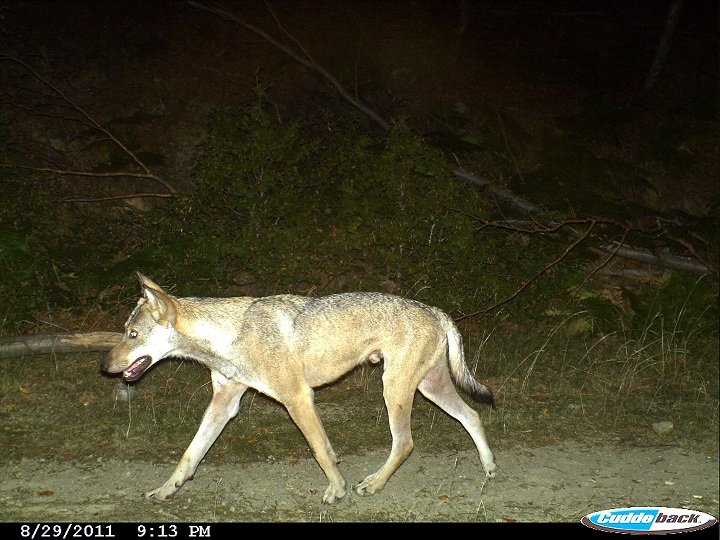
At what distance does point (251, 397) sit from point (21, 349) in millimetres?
2734

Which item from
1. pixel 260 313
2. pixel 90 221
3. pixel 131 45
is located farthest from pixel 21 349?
pixel 131 45

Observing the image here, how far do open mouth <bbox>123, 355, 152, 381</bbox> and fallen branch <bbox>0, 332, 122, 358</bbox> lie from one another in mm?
2395

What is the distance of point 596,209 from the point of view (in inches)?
373

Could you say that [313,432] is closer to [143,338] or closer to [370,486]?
[370,486]

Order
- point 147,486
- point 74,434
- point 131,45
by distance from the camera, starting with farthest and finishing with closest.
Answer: point 131,45
point 74,434
point 147,486

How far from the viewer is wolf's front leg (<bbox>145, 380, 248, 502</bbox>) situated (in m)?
5.68

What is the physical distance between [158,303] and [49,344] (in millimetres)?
3204

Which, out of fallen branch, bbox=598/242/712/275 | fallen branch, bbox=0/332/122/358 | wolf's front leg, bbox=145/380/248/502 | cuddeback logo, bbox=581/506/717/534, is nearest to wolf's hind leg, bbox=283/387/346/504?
wolf's front leg, bbox=145/380/248/502

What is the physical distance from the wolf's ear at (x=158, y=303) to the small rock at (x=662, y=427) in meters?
5.00

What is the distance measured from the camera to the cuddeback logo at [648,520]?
509 cm

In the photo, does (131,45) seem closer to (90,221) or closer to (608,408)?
(90,221)

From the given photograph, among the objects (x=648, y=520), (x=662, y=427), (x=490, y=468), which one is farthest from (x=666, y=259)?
(x=648, y=520)

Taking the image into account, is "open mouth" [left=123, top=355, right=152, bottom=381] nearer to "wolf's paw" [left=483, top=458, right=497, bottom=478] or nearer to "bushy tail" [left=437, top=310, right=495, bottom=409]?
"bushy tail" [left=437, top=310, right=495, bottom=409]

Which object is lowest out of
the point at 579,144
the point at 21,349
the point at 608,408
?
the point at 21,349
